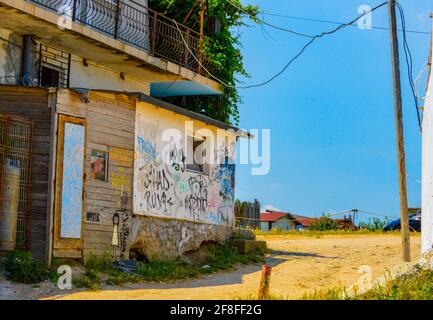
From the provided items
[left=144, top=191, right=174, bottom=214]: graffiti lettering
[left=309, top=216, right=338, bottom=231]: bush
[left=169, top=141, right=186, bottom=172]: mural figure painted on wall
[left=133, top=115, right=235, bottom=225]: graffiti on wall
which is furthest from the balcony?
[left=309, top=216, right=338, bottom=231]: bush

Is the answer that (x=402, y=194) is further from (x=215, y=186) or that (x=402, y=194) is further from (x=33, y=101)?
(x=33, y=101)

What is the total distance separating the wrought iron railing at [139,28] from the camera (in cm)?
2195

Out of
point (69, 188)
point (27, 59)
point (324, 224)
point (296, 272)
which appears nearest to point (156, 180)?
point (69, 188)

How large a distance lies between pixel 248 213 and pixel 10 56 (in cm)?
1826

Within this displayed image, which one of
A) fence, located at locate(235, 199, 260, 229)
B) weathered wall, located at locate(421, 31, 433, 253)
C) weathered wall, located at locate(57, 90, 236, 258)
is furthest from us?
fence, located at locate(235, 199, 260, 229)

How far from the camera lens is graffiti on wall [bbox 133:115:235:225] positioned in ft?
67.5

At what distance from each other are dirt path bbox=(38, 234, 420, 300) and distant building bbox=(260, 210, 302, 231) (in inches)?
1189

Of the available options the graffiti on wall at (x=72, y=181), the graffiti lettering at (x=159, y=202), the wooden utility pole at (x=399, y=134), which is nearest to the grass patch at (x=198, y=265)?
the graffiti lettering at (x=159, y=202)

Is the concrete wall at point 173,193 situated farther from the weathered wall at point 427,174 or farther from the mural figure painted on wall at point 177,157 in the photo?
the weathered wall at point 427,174

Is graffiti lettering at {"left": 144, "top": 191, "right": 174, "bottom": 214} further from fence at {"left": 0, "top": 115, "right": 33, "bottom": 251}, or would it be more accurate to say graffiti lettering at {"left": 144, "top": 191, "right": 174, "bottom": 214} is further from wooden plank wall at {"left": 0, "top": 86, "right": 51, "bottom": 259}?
fence at {"left": 0, "top": 115, "right": 33, "bottom": 251}
